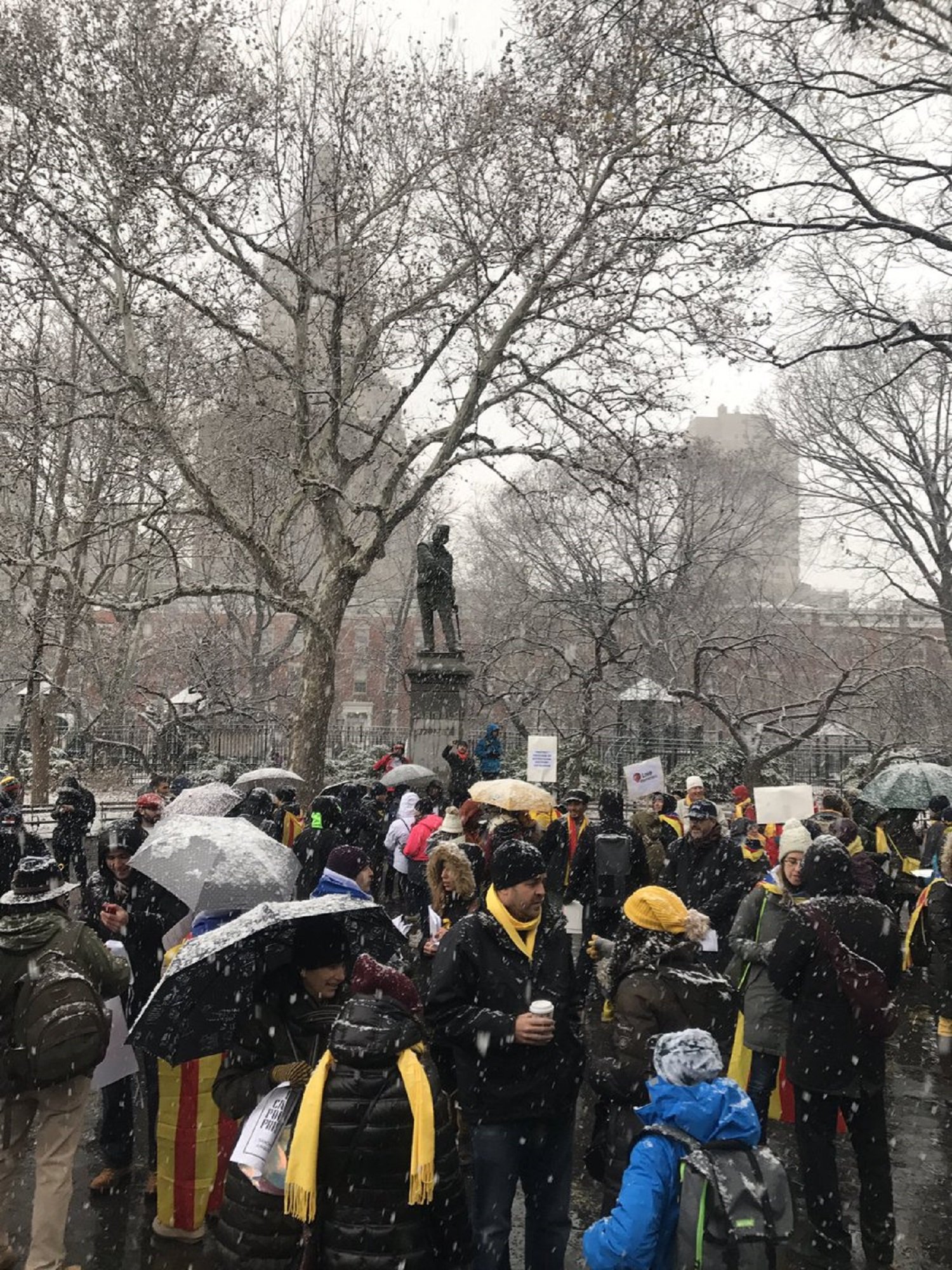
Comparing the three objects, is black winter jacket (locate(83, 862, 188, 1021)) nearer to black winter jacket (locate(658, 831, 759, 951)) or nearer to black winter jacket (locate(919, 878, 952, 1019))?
black winter jacket (locate(658, 831, 759, 951))

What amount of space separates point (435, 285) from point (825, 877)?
16468 mm

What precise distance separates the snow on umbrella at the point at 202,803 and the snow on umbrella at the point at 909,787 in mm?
6818

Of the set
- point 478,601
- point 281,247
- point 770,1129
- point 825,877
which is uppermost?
point 281,247

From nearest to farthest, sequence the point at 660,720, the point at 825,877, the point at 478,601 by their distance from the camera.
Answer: the point at 825,877 → the point at 660,720 → the point at 478,601

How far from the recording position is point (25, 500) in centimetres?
2497

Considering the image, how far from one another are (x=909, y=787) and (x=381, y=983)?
30.3ft

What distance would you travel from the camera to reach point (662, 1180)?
2.59 meters

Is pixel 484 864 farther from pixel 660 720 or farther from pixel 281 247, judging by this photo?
pixel 660 720

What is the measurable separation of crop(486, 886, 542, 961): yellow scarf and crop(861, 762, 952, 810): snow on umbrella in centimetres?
778

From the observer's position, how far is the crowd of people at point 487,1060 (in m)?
2.79

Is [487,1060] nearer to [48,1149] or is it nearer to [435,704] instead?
[48,1149]

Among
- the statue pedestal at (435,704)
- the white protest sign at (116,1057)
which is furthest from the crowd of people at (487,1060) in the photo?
the statue pedestal at (435,704)

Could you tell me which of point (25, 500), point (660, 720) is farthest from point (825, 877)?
point (25, 500)

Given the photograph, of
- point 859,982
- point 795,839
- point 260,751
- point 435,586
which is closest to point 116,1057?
point 859,982
